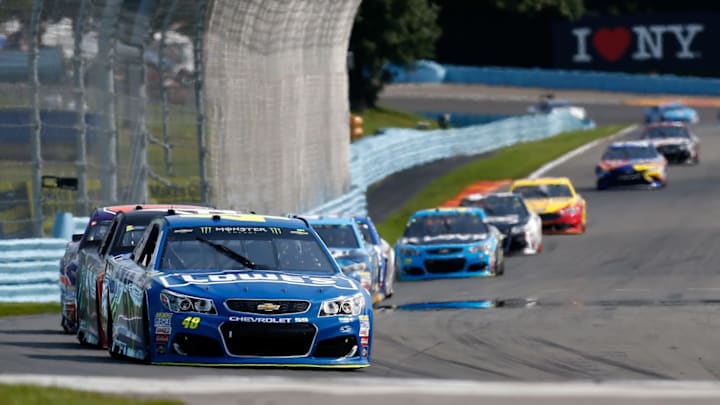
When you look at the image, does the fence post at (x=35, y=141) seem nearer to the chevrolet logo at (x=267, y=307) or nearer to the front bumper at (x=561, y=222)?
the chevrolet logo at (x=267, y=307)

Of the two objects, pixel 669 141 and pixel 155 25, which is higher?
pixel 155 25

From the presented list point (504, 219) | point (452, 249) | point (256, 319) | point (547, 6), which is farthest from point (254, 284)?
point (547, 6)

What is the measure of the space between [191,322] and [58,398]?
3021 mm

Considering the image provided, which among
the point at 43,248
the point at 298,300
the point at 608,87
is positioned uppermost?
the point at 298,300

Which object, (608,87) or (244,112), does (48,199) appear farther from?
(608,87)

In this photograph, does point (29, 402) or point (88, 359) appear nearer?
point (29, 402)

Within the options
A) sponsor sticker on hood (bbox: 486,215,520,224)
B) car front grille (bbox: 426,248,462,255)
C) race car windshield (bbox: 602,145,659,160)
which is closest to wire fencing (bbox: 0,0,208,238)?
car front grille (bbox: 426,248,462,255)

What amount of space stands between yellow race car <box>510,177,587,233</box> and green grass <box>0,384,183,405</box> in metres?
24.3

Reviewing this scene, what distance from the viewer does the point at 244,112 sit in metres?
26.6

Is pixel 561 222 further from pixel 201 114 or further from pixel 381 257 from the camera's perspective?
pixel 381 257

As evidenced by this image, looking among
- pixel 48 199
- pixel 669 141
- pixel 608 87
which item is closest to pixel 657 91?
pixel 608 87

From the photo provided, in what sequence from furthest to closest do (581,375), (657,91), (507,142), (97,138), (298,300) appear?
1. (657,91)
2. (507,142)
3. (97,138)
4. (581,375)
5. (298,300)

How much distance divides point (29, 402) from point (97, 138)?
15.0 m

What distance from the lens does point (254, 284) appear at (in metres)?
11.7
